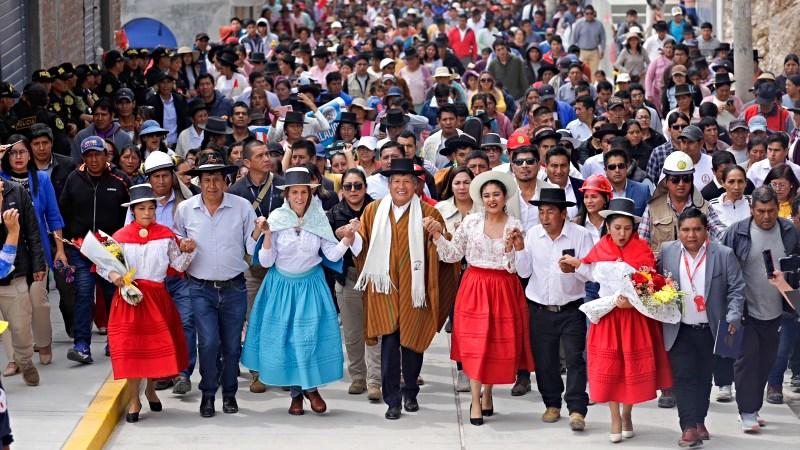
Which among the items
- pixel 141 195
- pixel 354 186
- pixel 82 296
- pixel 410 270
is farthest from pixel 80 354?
pixel 410 270

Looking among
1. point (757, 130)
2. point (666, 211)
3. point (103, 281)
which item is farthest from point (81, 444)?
point (757, 130)

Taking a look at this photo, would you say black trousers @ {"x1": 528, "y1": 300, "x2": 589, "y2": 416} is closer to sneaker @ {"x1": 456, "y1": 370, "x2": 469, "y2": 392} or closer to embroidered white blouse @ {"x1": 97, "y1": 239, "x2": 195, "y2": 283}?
sneaker @ {"x1": 456, "y1": 370, "x2": 469, "y2": 392}

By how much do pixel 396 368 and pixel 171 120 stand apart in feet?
27.2

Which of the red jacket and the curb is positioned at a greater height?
the red jacket

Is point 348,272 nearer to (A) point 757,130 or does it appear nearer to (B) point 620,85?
(A) point 757,130

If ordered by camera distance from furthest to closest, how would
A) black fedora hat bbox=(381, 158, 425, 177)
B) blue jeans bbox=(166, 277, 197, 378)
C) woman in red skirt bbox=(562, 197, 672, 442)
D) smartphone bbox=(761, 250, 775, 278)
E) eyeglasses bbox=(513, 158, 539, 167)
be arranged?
1. eyeglasses bbox=(513, 158, 539, 167)
2. blue jeans bbox=(166, 277, 197, 378)
3. black fedora hat bbox=(381, 158, 425, 177)
4. smartphone bbox=(761, 250, 775, 278)
5. woman in red skirt bbox=(562, 197, 672, 442)

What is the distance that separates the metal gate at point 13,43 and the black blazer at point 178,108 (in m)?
2.29

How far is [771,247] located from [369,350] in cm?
313

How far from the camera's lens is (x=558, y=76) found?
22.5m

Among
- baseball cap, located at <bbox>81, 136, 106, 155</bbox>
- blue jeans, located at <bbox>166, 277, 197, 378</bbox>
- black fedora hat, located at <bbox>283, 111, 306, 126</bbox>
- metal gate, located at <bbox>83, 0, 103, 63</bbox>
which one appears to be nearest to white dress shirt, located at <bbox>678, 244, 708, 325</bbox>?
blue jeans, located at <bbox>166, 277, 197, 378</bbox>

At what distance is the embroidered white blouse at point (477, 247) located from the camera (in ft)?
36.5

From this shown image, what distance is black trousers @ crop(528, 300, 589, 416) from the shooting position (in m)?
11.1

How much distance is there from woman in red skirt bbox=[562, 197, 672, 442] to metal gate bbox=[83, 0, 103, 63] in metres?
15.7

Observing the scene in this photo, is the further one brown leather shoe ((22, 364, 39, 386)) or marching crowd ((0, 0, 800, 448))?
brown leather shoe ((22, 364, 39, 386))
